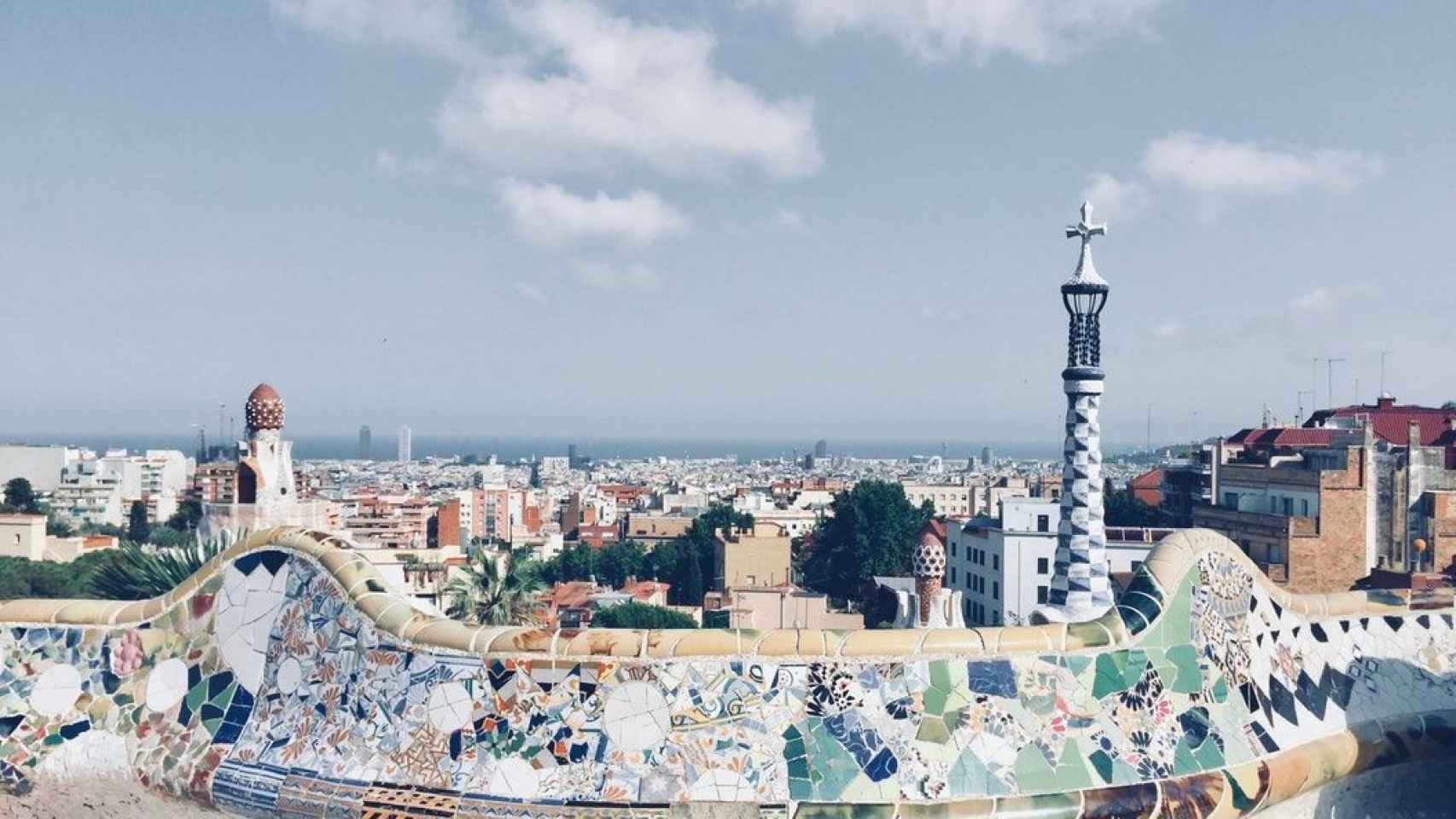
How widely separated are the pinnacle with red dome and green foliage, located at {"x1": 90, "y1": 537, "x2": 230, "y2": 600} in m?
1.85

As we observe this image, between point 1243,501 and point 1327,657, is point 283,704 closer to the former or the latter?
point 1327,657

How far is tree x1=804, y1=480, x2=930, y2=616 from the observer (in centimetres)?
5000

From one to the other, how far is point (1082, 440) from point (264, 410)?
11141mm

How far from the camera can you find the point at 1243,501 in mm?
40594

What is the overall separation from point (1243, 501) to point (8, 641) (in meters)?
37.2

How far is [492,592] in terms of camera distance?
17859 mm

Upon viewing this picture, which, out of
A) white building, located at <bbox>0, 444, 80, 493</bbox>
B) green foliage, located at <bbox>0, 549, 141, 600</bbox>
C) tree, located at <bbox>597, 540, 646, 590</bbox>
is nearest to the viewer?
green foliage, located at <bbox>0, 549, 141, 600</bbox>

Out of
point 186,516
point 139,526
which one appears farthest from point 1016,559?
point 139,526

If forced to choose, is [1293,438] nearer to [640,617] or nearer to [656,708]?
[640,617]

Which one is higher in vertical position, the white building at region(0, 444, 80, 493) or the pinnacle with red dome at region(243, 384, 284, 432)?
the pinnacle with red dome at region(243, 384, 284, 432)

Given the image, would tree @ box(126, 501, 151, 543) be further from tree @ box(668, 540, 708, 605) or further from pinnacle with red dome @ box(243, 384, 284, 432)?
pinnacle with red dome @ box(243, 384, 284, 432)

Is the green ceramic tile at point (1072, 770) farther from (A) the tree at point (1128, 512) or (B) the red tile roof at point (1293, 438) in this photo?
(A) the tree at point (1128, 512)

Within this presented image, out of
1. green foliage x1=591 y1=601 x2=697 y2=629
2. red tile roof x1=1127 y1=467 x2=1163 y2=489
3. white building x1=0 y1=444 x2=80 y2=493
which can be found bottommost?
green foliage x1=591 y1=601 x2=697 y2=629

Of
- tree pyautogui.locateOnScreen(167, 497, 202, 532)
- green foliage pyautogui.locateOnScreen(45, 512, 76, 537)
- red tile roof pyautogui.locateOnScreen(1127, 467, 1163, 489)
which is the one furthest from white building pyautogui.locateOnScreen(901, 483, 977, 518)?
green foliage pyautogui.locateOnScreen(45, 512, 76, 537)
